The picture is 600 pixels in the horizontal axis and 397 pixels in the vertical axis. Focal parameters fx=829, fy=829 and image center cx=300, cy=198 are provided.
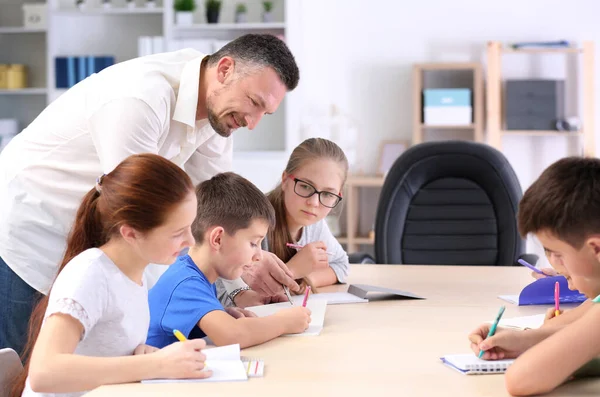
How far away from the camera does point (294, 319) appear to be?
5.40 ft

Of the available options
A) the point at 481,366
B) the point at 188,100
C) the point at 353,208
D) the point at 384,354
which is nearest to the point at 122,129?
the point at 188,100

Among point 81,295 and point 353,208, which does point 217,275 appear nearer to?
point 81,295

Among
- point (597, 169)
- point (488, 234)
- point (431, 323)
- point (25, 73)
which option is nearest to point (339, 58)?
point (25, 73)

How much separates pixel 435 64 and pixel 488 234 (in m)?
2.34

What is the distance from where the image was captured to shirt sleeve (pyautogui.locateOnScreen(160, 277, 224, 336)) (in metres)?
1.58

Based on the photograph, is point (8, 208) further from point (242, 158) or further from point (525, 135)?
point (525, 135)

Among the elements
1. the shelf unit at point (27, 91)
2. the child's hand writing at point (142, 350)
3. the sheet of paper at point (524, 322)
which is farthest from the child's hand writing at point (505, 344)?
the shelf unit at point (27, 91)

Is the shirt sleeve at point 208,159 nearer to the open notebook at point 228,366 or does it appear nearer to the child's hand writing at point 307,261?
the child's hand writing at point 307,261

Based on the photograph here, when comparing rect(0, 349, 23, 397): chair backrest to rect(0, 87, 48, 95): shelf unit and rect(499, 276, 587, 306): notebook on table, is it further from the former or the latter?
rect(0, 87, 48, 95): shelf unit

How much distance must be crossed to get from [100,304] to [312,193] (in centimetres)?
103

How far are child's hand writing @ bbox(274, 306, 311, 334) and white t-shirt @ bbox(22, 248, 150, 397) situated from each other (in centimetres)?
28

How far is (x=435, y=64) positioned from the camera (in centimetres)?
535

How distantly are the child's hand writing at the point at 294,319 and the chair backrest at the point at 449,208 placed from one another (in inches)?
60.7

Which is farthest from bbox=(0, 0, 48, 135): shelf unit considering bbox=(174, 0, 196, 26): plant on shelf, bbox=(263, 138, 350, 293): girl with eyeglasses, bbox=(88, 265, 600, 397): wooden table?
bbox=(88, 265, 600, 397): wooden table
